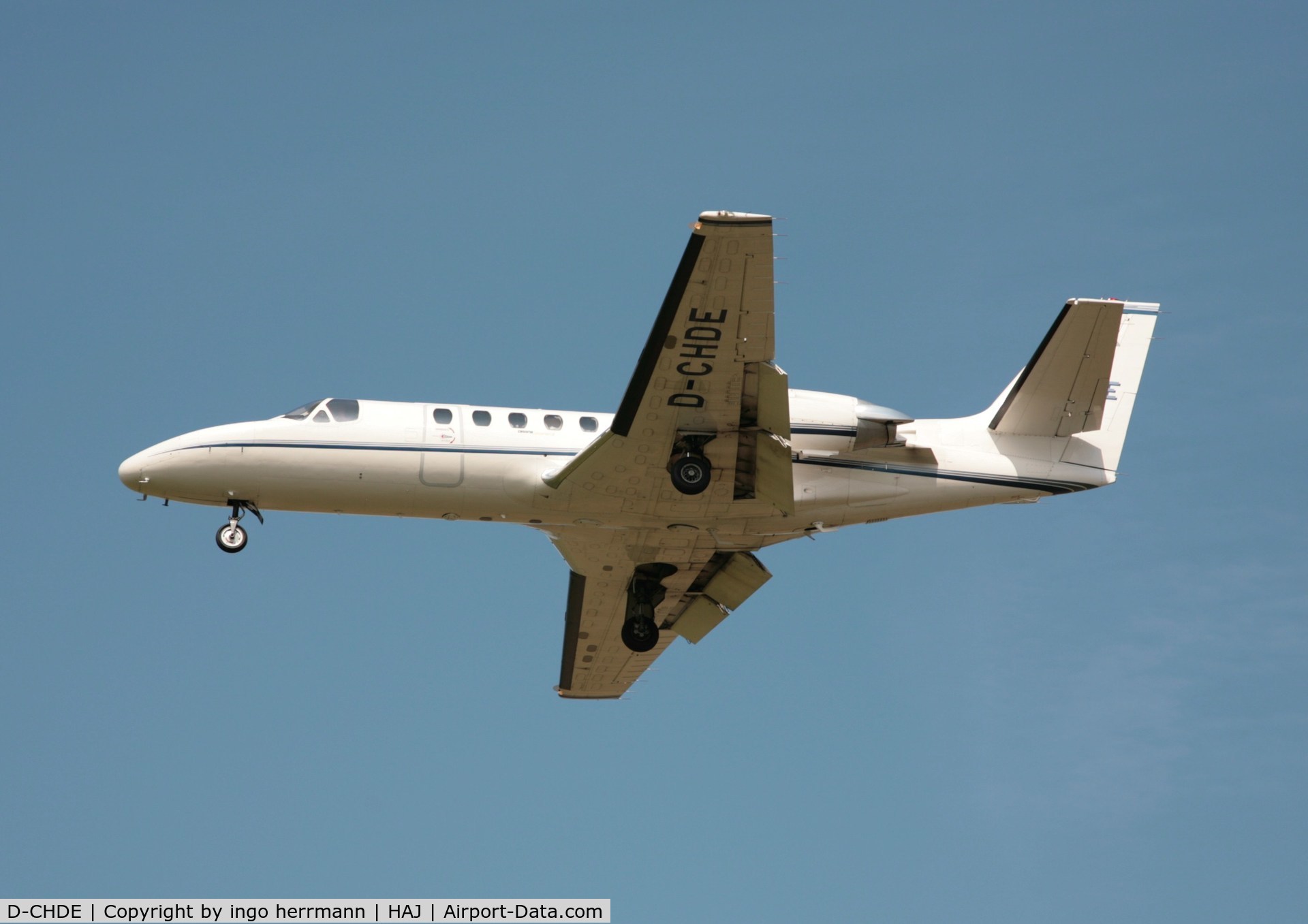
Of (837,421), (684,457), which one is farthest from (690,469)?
(837,421)

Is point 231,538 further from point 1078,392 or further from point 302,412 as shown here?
point 1078,392

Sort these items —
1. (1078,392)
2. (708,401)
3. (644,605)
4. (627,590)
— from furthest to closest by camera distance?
1. (627,590)
2. (644,605)
3. (1078,392)
4. (708,401)

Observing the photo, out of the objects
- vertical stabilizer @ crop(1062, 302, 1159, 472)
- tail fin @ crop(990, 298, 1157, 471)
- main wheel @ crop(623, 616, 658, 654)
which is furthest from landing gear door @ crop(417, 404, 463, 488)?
vertical stabilizer @ crop(1062, 302, 1159, 472)

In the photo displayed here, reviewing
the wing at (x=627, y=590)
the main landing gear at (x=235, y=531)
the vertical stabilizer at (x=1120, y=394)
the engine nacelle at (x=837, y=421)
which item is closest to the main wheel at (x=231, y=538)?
the main landing gear at (x=235, y=531)

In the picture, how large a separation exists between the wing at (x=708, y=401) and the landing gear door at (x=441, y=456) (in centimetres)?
180

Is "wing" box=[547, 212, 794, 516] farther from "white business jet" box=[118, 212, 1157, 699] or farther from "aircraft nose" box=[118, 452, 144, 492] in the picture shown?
"aircraft nose" box=[118, 452, 144, 492]

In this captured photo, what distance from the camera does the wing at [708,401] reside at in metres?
22.9

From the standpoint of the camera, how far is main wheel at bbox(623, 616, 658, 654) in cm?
3077

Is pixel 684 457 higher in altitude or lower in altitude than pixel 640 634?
higher

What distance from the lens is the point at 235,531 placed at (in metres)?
27.7

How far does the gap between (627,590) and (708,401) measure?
720cm

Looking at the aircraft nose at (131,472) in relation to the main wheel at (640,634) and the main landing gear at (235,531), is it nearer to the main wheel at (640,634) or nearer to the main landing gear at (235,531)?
the main landing gear at (235,531)

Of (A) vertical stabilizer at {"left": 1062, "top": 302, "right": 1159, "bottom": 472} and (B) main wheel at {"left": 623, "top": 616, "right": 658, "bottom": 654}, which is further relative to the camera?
(B) main wheel at {"left": 623, "top": 616, "right": 658, "bottom": 654}

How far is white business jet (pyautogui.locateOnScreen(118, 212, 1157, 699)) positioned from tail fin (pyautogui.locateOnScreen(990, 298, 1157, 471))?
0.03 meters
